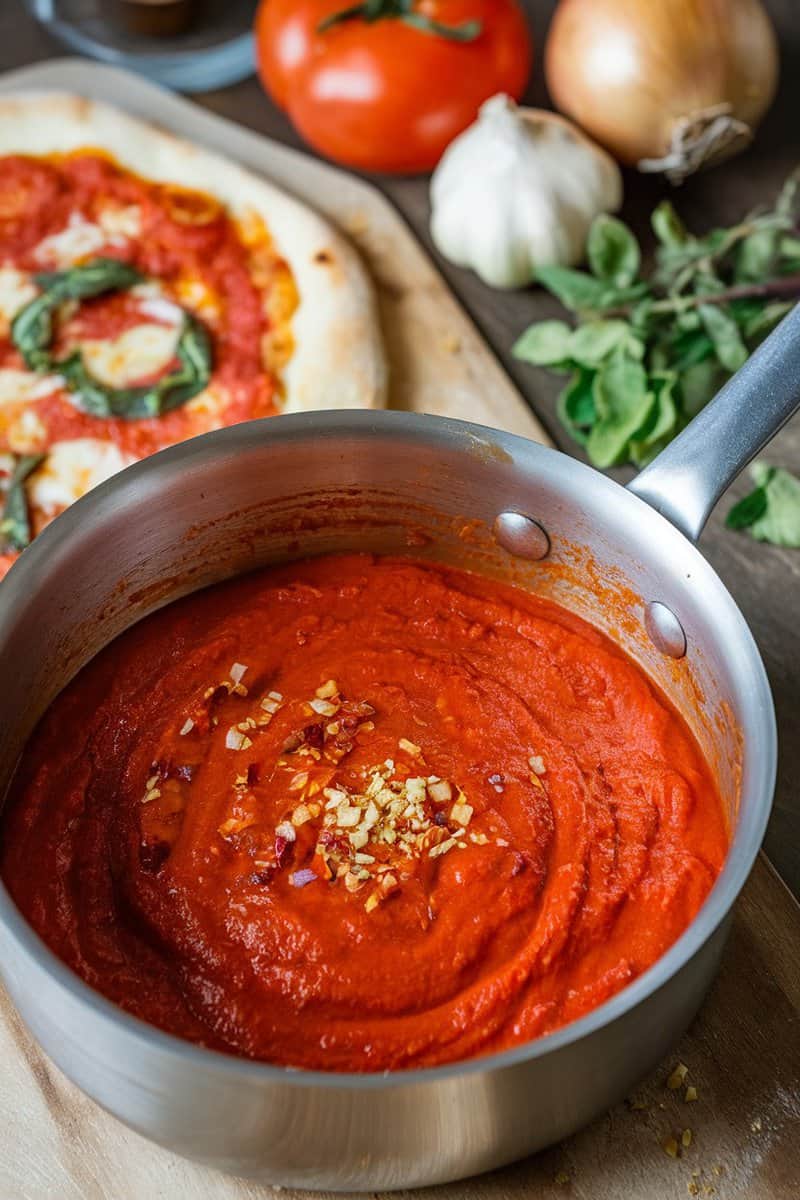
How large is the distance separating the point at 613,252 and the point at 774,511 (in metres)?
0.81

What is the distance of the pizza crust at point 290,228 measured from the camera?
3.10 meters

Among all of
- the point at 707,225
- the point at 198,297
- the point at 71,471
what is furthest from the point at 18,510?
the point at 707,225

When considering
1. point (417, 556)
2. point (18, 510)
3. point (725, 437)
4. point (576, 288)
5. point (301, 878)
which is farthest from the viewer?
point (576, 288)

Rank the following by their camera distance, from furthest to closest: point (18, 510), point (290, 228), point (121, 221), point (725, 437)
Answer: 1. point (121, 221)
2. point (290, 228)
3. point (18, 510)
4. point (725, 437)

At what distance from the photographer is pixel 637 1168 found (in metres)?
2.09

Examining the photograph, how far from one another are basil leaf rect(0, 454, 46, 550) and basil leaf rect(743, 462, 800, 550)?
5.12ft

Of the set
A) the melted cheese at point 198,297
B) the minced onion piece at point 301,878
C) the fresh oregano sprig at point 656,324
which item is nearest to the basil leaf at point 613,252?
the fresh oregano sprig at point 656,324

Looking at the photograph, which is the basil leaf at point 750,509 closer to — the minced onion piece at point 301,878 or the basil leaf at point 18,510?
the minced onion piece at point 301,878

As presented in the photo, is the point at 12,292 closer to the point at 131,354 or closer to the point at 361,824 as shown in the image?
the point at 131,354

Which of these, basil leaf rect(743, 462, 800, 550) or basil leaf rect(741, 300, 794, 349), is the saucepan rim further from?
basil leaf rect(741, 300, 794, 349)

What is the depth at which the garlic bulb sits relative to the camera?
3.32 metres

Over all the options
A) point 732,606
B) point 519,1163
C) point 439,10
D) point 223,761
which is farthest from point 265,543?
point 439,10

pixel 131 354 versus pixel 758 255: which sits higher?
pixel 758 255

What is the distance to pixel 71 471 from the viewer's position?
3061 mm
